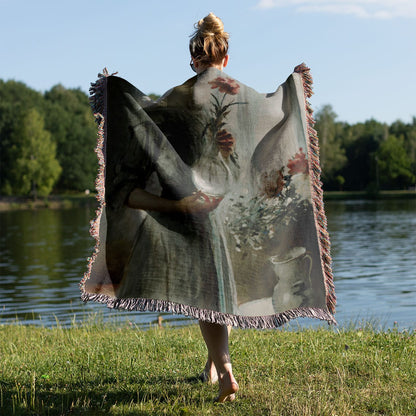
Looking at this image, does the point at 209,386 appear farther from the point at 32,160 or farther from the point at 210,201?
the point at 32,160

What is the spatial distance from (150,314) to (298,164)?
7.78 m

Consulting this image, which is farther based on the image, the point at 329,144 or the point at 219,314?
the point at 329,144

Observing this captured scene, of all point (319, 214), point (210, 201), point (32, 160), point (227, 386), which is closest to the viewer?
point (227, 386)

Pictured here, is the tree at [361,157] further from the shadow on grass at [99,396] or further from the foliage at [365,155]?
the shadow on grass at [99,396]

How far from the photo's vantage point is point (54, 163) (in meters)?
61.6

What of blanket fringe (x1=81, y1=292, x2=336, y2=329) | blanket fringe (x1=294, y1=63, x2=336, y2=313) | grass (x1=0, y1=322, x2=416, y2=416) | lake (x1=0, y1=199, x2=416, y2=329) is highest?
blanket fringe (x1=294, y1=63, x2=336, y2=313)

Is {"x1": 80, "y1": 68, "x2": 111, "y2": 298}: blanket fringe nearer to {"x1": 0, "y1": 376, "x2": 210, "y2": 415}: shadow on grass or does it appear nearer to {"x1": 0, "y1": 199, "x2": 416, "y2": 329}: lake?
{"x1": 0, "y1": 376, "x2": 210, "y2": 415}: shadow on grass

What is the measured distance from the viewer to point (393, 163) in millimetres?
83688

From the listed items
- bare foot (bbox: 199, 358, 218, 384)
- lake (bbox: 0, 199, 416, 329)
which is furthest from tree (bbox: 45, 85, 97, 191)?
bare foot (bbox: 199, 358, 218, 384)

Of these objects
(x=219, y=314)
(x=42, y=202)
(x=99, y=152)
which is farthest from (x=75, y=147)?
(x=219, y=314)

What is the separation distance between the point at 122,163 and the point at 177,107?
18.9 inches

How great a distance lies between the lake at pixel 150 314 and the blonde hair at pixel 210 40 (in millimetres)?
2857

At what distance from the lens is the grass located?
3574mm

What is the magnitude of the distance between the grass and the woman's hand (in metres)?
1.06
